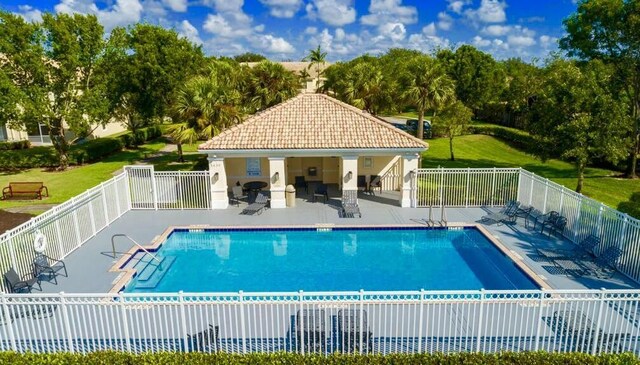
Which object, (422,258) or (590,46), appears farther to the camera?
(590,46)

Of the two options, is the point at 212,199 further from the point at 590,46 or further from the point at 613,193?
the point at 590,46

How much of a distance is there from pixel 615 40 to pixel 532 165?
34.8 ft

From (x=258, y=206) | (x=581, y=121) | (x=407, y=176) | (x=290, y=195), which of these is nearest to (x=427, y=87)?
(x=407, y=176)

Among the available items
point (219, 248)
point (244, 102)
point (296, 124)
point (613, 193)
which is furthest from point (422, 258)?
Answer: point (244, 102)

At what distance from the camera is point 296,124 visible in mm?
21734

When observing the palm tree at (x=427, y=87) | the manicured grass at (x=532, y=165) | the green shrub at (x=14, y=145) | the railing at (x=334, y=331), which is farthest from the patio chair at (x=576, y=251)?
the green shrub at (x=14, y=145)

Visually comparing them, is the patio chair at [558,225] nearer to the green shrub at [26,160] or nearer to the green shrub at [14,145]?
the green shrub at [26,160]

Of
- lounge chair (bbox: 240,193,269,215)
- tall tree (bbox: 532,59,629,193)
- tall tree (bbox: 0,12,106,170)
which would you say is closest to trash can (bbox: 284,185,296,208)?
lounge chair (bbox: 240,193,269,215)

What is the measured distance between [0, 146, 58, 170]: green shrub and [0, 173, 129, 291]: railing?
18.2 metres

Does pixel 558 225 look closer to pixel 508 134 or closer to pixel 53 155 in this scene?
pixel 508 134

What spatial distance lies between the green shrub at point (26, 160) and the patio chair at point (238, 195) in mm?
19800

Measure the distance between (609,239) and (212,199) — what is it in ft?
53.9

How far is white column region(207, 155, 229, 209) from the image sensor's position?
2048 cm

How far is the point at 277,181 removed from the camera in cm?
2088
